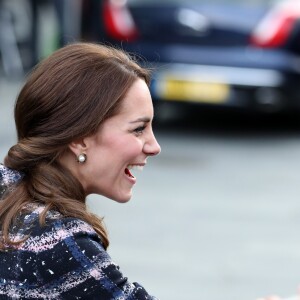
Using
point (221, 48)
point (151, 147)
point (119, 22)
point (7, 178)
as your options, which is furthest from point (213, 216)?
point (7, 178)

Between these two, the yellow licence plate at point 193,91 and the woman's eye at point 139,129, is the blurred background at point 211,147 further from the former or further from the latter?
the woman's eye at point 139,129

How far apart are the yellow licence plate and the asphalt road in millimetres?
456

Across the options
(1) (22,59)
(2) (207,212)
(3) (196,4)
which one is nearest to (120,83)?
(2) (207,212)

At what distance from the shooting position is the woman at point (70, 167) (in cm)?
200

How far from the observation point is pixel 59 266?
1.98 m

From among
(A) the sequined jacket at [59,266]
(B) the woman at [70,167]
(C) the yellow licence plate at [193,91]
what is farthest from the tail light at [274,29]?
(A) the sequined jacket at [59,266]

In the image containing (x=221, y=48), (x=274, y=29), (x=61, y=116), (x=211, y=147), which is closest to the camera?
(x=61, y=116)

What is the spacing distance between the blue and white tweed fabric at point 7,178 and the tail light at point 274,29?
671 centimetres

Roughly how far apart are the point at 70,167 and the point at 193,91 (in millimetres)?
6626

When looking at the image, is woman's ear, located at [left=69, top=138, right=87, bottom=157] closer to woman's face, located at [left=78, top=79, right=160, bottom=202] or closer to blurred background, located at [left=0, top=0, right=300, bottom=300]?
woman's face, located at [left=78, top=79, right=160, bottom=202]

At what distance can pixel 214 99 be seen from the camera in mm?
8750

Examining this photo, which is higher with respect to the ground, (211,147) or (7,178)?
(211,147)

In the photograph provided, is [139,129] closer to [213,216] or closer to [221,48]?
[213,216]

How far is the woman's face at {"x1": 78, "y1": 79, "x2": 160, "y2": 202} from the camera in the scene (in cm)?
215
